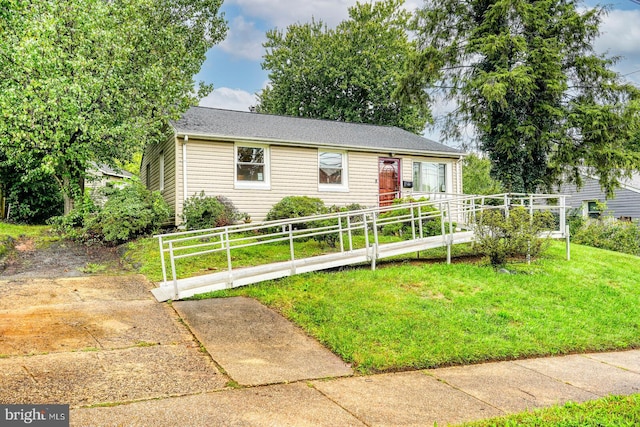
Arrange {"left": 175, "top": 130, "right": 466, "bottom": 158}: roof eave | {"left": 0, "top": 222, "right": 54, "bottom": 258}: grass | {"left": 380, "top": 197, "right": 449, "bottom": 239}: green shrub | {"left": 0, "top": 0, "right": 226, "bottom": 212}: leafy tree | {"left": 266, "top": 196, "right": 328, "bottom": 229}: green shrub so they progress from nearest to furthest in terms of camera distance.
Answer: {"left": 0, "top": 222, "right": 54, "bottom": 258}: grass
{"left": 0, "top": 0, "right": 226, "bottom": 212}: leafy tree
{"left": 380, "top": 197, "right": 449, "bottom": 239}: green shrub
{"left": 266, "top": 196, "right": 328, "bottom": 229}: green shrub
{"left": 175, "top": 130, "right": 466, "bottom": 158}: roof eave

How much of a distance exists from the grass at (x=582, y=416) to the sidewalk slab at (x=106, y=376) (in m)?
2.53

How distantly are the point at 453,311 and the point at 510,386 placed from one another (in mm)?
2346

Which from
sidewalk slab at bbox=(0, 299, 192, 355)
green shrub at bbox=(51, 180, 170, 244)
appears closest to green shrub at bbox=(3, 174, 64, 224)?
green shrub at bbox=(51, 180, 170, 244)

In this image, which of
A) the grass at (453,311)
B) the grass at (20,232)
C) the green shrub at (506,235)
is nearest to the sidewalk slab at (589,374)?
the grass at (453,311)

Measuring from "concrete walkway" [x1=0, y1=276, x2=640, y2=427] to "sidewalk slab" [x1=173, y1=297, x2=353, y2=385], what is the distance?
0.05 ft

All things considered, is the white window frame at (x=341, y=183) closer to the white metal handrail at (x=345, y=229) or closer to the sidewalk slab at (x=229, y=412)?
the white metal handrail at (x=345, y=229)

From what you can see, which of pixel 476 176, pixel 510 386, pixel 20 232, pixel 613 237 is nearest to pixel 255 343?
pixel 510 386

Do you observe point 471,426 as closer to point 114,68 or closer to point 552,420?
point 552,420

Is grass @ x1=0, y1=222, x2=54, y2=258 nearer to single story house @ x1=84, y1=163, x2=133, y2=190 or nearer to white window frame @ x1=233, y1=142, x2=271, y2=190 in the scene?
single story house @ x1=84, y1=163, x2=133, y2=190

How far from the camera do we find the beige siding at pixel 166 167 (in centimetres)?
1426

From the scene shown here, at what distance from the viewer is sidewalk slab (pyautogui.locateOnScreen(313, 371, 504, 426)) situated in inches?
151

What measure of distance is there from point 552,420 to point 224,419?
103 inches

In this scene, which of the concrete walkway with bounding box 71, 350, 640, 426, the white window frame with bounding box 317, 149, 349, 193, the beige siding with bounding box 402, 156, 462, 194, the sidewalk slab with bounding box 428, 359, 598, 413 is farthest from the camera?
the beige siding with bounding box 402, 156, 462, 194

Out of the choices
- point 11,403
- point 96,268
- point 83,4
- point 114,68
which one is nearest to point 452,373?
point 11,403
